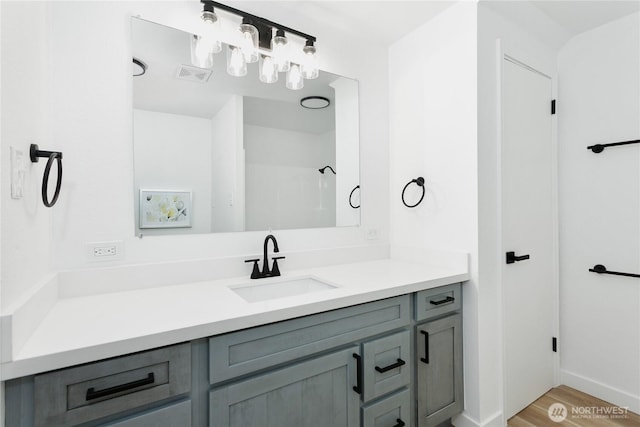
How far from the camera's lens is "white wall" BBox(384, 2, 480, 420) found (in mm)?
1683

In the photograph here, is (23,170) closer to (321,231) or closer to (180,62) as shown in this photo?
(180,62)

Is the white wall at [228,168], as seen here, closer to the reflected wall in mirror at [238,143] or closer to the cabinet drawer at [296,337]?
the reflected wall in mirror at [238,143]

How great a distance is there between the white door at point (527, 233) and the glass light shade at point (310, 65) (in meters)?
1.10

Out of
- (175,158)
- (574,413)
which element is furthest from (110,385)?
(574,413)

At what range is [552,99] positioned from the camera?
2.13 meters

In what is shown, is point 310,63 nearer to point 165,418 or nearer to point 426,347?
point 426,347

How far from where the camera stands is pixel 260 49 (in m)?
1.72

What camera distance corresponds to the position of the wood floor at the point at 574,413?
1.78m

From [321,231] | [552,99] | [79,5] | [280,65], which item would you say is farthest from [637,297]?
[79,5]

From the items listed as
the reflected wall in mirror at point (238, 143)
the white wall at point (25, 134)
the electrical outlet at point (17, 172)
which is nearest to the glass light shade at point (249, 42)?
the reflected wall in mirror at point (238, 143)

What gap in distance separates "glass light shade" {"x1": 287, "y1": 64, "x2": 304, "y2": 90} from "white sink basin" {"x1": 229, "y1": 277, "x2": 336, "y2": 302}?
1134 millimetres

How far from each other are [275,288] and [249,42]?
128cm

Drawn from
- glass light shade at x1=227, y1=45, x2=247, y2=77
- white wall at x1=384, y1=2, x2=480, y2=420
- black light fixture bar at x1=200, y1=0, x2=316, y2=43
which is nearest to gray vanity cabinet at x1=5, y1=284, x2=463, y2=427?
white wall at x1=384, y1=2, x2=480, y2=420

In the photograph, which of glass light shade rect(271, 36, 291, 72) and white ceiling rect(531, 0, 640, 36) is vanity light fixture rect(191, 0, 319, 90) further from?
white ceiling rect(531, 0, 640, 36)
